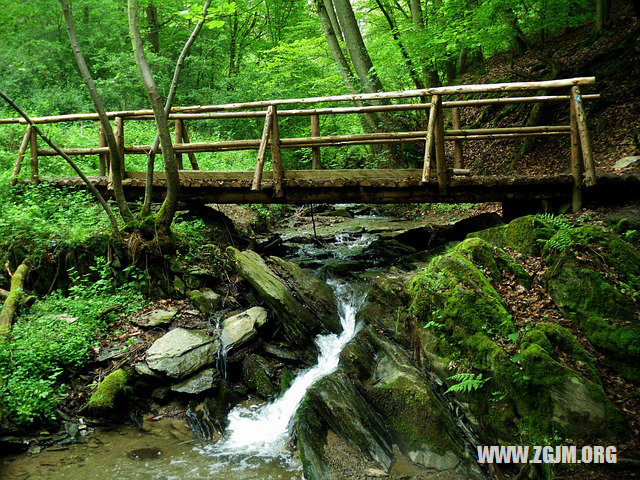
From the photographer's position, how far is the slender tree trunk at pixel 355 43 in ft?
37.8

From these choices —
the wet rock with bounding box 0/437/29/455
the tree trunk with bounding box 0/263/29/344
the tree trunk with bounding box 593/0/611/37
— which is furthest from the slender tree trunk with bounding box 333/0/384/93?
the wet rock with bounding box 0/437/29/455

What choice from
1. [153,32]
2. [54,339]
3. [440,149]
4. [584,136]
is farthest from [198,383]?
[153,32]

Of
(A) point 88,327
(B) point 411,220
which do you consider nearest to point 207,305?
(A) point 88,327

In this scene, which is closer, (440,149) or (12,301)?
(12,301)

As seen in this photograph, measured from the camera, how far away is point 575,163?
7.16 m

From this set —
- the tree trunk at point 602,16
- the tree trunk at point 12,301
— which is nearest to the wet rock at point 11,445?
the tree trunk at point 12,301

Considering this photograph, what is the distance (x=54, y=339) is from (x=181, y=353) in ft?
5.08

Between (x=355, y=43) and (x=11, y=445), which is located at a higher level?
(x=355, y=43)

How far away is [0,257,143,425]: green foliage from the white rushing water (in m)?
1.98

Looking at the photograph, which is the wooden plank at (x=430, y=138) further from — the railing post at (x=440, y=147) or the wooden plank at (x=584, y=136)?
the wooden plank at (x=584, y=136)

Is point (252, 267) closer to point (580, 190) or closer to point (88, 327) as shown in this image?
point (88, 327)

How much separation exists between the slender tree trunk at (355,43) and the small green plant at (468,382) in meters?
8.92

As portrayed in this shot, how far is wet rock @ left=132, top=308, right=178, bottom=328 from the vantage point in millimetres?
6211

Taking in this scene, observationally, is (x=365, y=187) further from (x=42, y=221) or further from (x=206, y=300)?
(x=42, y=221)
